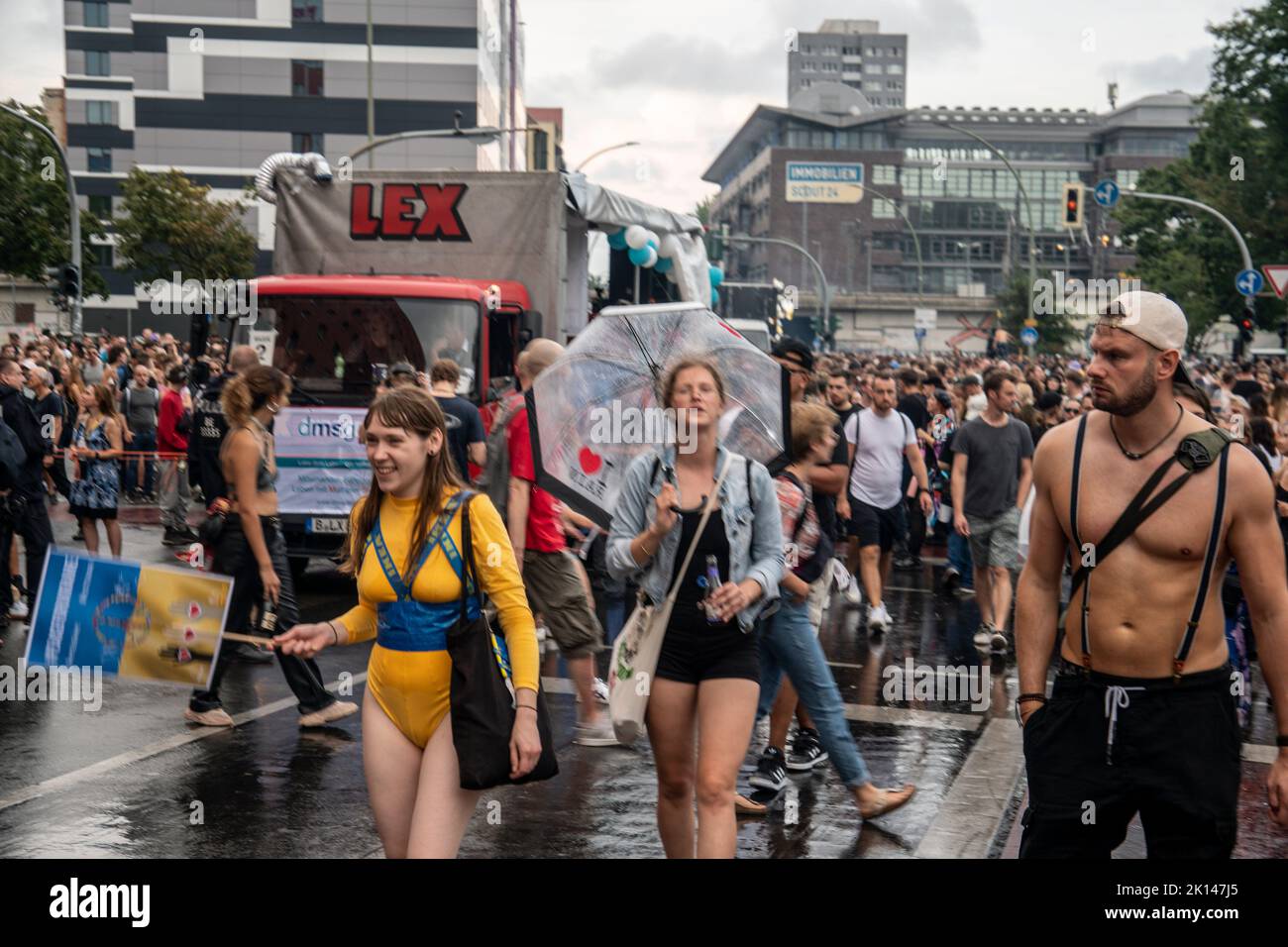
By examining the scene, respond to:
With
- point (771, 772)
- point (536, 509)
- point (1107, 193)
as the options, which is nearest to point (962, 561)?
point (536, 509)

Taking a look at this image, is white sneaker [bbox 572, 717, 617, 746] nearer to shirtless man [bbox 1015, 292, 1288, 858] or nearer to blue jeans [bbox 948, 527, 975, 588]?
shirtless man [bbox 1015, 292, 1288, 858]

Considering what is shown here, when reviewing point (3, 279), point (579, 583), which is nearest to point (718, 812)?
point (579, 583)

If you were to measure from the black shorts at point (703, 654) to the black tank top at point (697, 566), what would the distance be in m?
0.01

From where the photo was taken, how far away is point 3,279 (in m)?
70.4

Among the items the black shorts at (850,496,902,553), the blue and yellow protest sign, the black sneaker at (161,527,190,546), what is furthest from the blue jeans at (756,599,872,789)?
the black sneaker at (161,527,190,546)

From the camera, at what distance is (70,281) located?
1048 inches

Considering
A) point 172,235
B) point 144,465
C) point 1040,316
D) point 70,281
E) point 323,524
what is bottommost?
point 144,465

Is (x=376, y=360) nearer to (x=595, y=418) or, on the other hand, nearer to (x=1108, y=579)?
(x=595, y=418)

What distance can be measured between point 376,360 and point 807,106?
117490 millimetres

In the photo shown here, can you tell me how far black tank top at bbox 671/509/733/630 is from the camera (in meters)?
4.63

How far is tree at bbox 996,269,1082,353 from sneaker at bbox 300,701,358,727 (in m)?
28.4

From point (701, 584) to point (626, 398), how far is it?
1099 mm

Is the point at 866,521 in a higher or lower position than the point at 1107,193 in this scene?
lower

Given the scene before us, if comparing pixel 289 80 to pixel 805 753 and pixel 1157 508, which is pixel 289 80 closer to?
pixel 805 753
